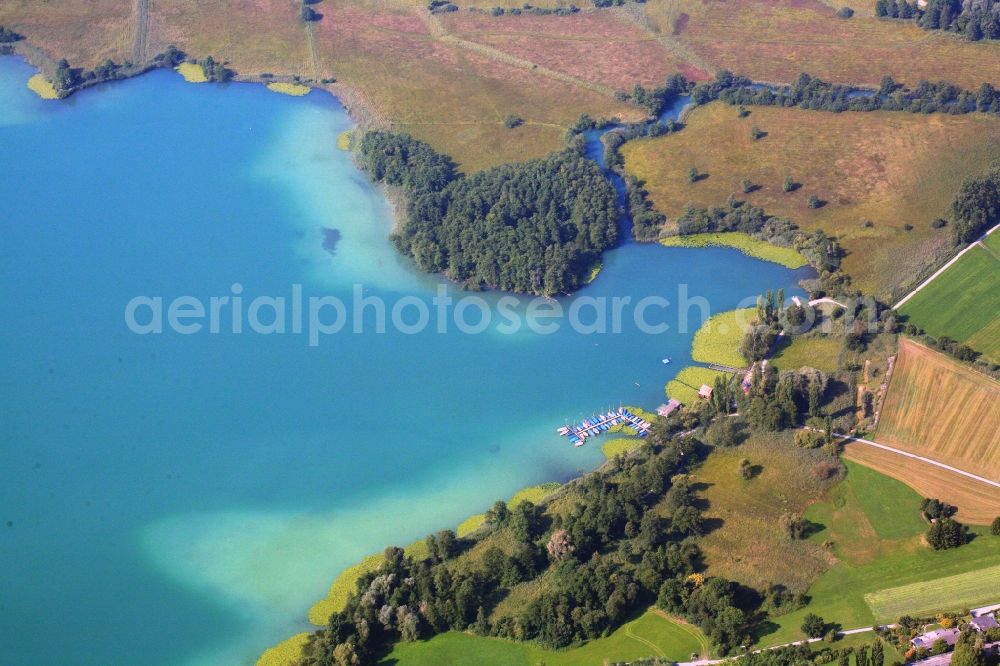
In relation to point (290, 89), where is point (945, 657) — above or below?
A: above

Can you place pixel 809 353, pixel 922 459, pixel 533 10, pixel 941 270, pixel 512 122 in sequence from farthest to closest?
pixel 533 10 < pixel 512 122 < pixel 941 270 < pixel 809 353 < pixel 922 459

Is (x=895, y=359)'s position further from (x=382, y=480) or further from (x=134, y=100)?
(x=134, y=100)

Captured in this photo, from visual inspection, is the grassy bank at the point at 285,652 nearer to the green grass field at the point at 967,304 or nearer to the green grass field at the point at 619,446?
the green grass field at the point at 619,446

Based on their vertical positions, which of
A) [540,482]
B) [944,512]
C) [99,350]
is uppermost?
[944,512]

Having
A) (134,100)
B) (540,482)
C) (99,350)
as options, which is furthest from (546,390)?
(134,100)

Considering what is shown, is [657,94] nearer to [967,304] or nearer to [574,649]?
[967,304]

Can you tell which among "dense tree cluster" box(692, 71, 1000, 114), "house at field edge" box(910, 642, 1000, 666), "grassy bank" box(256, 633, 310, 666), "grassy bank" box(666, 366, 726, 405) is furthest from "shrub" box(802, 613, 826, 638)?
"dense tree cluster" box(692, 71, 1000, 114)

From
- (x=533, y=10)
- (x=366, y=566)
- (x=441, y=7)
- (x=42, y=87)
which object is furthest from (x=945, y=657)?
A: (x=42, y=87)
